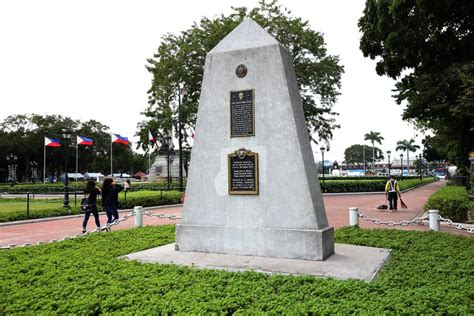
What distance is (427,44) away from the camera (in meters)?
16.1

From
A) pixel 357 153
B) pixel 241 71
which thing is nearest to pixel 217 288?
pixel 241 71

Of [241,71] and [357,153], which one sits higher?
[357,153]

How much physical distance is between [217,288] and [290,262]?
1923 millimetres

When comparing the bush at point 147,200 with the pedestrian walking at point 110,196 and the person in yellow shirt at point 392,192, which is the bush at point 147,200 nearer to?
the pedestrian walking at point 110,196

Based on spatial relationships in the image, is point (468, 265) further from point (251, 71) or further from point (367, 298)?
point (251, 71)

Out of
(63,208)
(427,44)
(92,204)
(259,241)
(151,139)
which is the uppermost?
(427,44)

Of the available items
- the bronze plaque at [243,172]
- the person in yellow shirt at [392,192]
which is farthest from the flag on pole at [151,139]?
the bronze plaque at [243,172]

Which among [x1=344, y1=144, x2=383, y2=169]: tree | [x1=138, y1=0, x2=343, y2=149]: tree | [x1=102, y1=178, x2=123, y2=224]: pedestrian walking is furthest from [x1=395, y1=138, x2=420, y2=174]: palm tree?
[x1=102, y1=178, x2=123, y2=224]: pedestrian walking

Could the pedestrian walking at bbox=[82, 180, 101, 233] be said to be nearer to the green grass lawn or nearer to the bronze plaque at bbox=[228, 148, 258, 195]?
the green grass lawn

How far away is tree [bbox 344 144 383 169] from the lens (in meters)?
147

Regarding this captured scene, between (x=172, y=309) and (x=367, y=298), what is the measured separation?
2.16m

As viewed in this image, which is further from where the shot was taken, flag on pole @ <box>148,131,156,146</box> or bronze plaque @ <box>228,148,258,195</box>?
flag on pole @ <box>148,131,156,146</box>

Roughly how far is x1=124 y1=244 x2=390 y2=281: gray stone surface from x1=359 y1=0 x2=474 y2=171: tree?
8.86 metres

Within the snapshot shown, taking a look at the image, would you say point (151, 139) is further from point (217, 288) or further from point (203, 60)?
point (217, 288)
